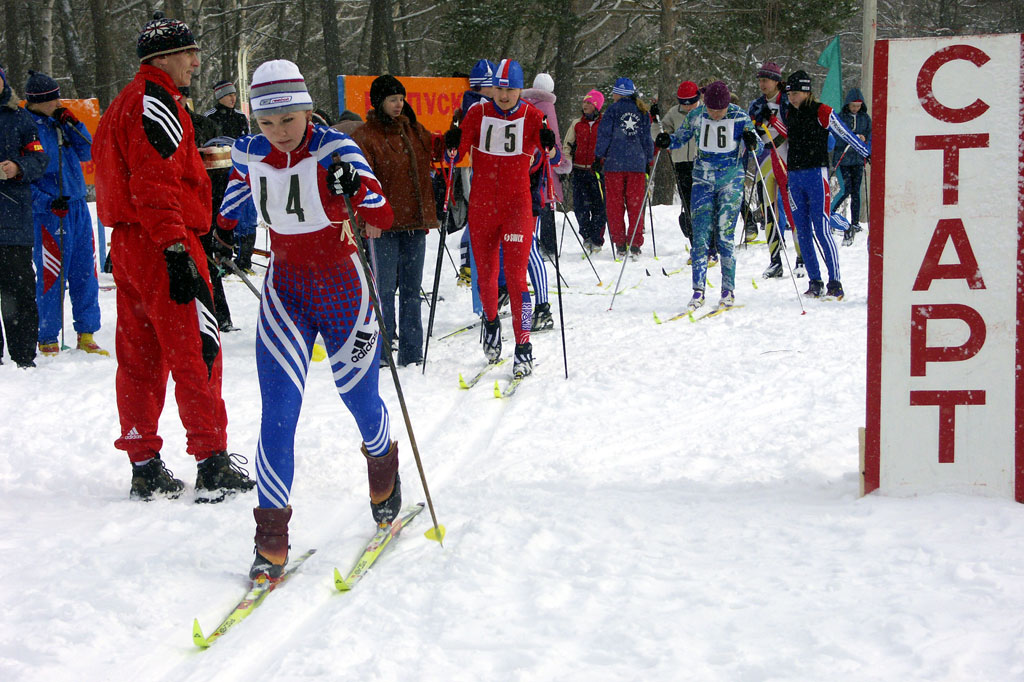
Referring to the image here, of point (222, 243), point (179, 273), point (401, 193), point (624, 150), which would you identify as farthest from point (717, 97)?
point (179, 273)

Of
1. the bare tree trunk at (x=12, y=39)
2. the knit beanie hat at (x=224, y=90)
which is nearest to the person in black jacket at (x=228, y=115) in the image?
the knit beanie hat at (x=224, y=90)

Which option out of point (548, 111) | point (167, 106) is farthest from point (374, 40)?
point (167, 106)

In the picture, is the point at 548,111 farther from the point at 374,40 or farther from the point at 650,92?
the point at 650,92

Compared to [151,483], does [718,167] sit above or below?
above

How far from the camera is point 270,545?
3.61 meters

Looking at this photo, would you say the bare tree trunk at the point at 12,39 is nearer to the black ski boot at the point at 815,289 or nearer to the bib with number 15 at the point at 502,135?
the bib with number 15 at the point at 502,135

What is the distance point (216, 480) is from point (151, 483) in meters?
0.33

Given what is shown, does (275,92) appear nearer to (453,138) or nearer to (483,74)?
(453,138)

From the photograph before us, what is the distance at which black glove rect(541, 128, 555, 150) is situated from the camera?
6.71m

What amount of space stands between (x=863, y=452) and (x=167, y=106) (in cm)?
351

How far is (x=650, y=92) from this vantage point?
24031 mm

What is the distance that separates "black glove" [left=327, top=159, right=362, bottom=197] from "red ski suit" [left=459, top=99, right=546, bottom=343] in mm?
3320

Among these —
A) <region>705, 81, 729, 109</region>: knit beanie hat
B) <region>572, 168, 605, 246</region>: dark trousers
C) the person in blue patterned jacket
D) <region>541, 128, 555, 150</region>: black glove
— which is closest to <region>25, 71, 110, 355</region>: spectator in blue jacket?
<region>541, 128, 555, 150</region>: black glove

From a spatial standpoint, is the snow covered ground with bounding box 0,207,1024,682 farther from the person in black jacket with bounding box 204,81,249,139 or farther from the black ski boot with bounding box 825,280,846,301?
the person in black jacket with bounding box 204,81,249,139
